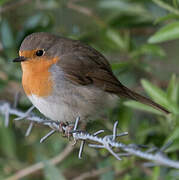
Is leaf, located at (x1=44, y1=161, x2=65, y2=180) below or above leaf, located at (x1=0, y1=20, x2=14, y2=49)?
above

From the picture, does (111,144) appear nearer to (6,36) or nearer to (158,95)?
(158,95)

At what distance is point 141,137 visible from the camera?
324 centimetres

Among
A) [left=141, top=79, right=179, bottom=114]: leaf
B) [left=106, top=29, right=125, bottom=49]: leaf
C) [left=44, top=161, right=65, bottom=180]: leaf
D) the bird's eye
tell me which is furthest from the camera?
[left=106, top=29, right=125, bottom=49]: leaf

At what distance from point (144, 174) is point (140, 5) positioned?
148 cm

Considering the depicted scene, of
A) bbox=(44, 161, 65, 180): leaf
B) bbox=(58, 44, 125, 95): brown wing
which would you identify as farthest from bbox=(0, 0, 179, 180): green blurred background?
bbox=(58, 44, 125, 95): brown wing

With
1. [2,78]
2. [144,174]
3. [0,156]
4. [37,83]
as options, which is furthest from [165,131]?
[0,156]

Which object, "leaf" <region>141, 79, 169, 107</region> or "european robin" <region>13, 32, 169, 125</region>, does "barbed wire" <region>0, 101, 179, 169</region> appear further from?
"leaf" <region>141, 79, 169, 107</region>

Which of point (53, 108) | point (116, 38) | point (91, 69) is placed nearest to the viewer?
point (53, 108)

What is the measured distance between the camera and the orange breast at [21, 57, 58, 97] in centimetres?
274

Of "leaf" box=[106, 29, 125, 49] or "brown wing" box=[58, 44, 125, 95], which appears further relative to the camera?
"leaf" box=[106, 29, 125, 49]

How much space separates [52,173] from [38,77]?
780 mm

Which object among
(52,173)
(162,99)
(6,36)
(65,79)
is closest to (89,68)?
(65,79)

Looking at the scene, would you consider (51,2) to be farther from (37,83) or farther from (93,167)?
(93,167)

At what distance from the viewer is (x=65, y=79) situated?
2.84 m
